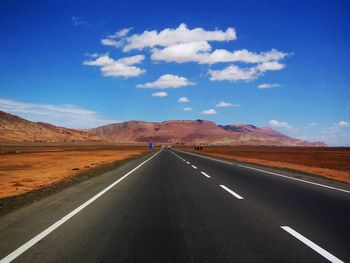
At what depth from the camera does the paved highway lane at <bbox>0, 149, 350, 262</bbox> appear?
5.21 m

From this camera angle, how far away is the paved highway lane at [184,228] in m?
5.21

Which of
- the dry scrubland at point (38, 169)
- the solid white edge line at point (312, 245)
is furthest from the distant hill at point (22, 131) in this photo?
the solid white edge line at point (312, 245)

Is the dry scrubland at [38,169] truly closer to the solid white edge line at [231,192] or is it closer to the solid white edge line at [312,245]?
the solid white edge line at [231,192]

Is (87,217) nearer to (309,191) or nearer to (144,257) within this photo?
(144,257)

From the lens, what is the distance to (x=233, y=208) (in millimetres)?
8906

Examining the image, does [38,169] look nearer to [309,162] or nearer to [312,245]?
[312,245]

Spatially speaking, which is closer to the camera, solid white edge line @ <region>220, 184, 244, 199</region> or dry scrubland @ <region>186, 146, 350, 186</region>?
solid white edge line @ <region>220, 184, 244, 199</region>

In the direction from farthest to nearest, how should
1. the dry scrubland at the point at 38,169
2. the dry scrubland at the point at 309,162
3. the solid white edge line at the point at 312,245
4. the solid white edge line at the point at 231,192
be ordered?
the dry scrubland at the point at 309,162 < the dry scrubland at the point at 38,169 < the solid white edge line at the point at 231,192 < the solid white edge line at the point at 312,245

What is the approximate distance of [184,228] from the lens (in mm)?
6797

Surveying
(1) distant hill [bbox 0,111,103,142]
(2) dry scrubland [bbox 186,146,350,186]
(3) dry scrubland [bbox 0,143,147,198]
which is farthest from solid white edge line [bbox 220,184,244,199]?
(1) distant hill [bbox 0,111,103,142]

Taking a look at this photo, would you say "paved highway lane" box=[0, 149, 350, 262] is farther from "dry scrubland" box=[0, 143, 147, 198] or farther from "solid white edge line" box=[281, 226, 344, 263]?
"dry scrubland" box=[0, 143, 147, 198]

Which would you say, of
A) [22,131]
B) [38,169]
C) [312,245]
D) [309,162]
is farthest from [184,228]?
[22,131]

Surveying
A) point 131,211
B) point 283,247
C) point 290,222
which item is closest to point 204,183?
point 131,211

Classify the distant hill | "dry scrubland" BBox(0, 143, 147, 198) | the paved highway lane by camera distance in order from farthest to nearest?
the distant hill < "dry scrubland" BBox(0, 143, 147, 198) < the paved highway lane
